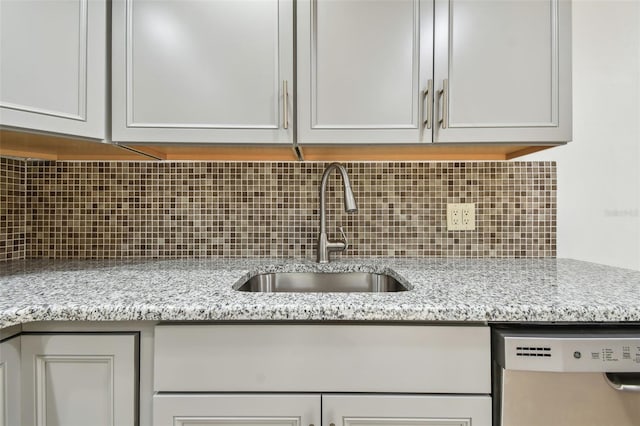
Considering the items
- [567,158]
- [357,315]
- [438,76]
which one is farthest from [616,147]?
[357,315]

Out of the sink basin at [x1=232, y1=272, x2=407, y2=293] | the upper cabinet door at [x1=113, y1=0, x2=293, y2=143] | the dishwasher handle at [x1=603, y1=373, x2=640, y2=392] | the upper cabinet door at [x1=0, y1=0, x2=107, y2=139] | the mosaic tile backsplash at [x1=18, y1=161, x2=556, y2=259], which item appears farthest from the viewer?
the mosaic tile backsplash at [x1=18, y1=161, x2=556, y2=259]

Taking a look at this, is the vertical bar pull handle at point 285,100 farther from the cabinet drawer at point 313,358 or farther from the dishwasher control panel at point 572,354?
the dishwasher control panel at point 572,354

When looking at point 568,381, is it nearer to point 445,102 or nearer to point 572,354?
point 572,354

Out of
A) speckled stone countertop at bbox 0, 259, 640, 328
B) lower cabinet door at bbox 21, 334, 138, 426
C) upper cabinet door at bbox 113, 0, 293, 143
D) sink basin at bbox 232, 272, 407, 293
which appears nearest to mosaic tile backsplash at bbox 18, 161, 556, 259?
sink basin at bbox 232, 272, 407, 293

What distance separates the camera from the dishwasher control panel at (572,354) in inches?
29.1

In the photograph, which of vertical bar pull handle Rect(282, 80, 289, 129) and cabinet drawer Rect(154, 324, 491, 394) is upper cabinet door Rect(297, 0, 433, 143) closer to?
vertical bar pull handle Rect(282, 80, 289, 129)

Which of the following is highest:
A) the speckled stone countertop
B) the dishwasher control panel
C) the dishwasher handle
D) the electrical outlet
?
the electrical outlet

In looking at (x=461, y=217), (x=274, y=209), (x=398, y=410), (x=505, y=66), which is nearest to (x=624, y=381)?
(x=398, y=410)

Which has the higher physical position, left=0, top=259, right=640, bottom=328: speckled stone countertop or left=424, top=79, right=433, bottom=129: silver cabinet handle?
left=424, top=79, right=433, bottom=129: silver cabinet handle

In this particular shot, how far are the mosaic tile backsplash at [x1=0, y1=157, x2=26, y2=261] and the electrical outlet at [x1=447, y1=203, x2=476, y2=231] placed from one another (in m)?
1.75

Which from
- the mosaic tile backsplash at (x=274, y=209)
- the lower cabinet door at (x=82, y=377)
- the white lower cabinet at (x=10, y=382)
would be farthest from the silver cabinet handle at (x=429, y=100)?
the white lower cabinet at (x=10, y=382)

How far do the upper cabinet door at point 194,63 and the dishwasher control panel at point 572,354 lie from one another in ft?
2.86

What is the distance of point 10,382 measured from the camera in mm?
755

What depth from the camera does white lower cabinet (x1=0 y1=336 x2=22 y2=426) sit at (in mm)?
741
